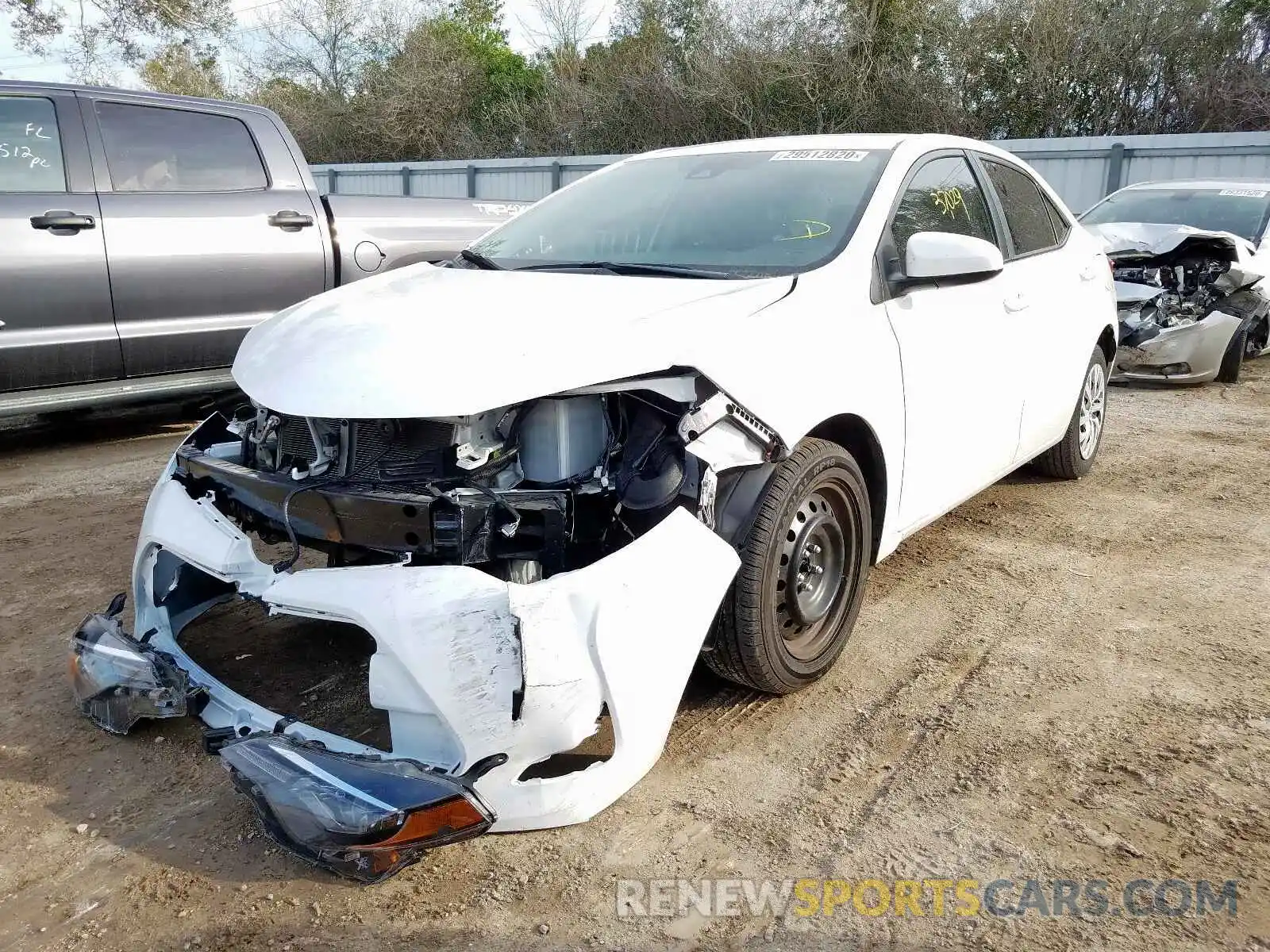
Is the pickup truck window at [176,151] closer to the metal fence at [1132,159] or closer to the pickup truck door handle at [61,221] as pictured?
the pickup truck door handle at [61,221]

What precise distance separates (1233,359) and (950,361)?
598 centimetres

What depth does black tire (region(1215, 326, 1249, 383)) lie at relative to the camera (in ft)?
26.5

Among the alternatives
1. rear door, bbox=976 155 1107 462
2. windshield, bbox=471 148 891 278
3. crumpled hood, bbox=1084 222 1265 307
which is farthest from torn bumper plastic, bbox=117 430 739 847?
crumpled hood, bbox=1084 222 1265 307

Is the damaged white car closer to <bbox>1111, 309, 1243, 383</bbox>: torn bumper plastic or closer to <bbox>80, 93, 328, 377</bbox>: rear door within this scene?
<bbox>80, 93, 328, 377</bbox>: rear door

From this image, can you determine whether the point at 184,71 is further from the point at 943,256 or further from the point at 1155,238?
the point at 943,256

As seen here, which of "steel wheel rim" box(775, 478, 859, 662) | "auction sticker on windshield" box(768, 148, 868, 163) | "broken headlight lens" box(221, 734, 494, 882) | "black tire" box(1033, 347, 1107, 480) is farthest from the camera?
"black tire" box(1033, 347, 1107, 480)

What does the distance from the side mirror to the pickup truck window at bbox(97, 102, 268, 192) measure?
4.38 metres

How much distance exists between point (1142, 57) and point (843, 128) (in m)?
5.34

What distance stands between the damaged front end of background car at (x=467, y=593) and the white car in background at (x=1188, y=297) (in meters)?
6.48

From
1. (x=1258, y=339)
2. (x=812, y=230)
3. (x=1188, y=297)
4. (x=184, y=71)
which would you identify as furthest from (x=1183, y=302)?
(x=184, y=71)

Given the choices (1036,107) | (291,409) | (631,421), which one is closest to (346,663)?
(291,409)

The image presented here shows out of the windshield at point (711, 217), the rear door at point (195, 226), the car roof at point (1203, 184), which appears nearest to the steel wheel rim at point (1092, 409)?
the windshield at point (711, 217)

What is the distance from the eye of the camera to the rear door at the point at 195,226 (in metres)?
5.49

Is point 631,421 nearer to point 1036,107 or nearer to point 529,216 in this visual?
point 529,216
